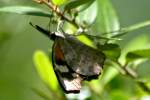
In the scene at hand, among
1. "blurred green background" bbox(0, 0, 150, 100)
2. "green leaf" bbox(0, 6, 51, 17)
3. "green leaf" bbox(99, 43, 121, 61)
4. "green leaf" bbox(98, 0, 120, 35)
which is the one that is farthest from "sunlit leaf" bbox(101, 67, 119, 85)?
"green leaf" bbox(0, 6, 51, 17)

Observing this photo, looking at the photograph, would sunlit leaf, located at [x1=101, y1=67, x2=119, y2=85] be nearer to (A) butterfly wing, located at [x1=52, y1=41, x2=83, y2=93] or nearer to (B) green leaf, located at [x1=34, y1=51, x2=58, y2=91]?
(B) green leaf, located at [x1=34, y1=51, x2=58, y2=91]

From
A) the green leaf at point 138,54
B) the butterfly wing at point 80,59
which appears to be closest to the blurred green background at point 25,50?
the green leaf at point 138,54

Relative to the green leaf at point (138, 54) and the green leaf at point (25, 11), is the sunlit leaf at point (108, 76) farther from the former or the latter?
the green leaf at point (25, 11)

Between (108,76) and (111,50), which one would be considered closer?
(111,50)

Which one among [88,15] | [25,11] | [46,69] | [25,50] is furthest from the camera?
[25,50]

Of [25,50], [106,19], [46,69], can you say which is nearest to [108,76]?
[46,69]

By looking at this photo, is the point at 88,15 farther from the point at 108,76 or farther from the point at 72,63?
the point at 108,76
